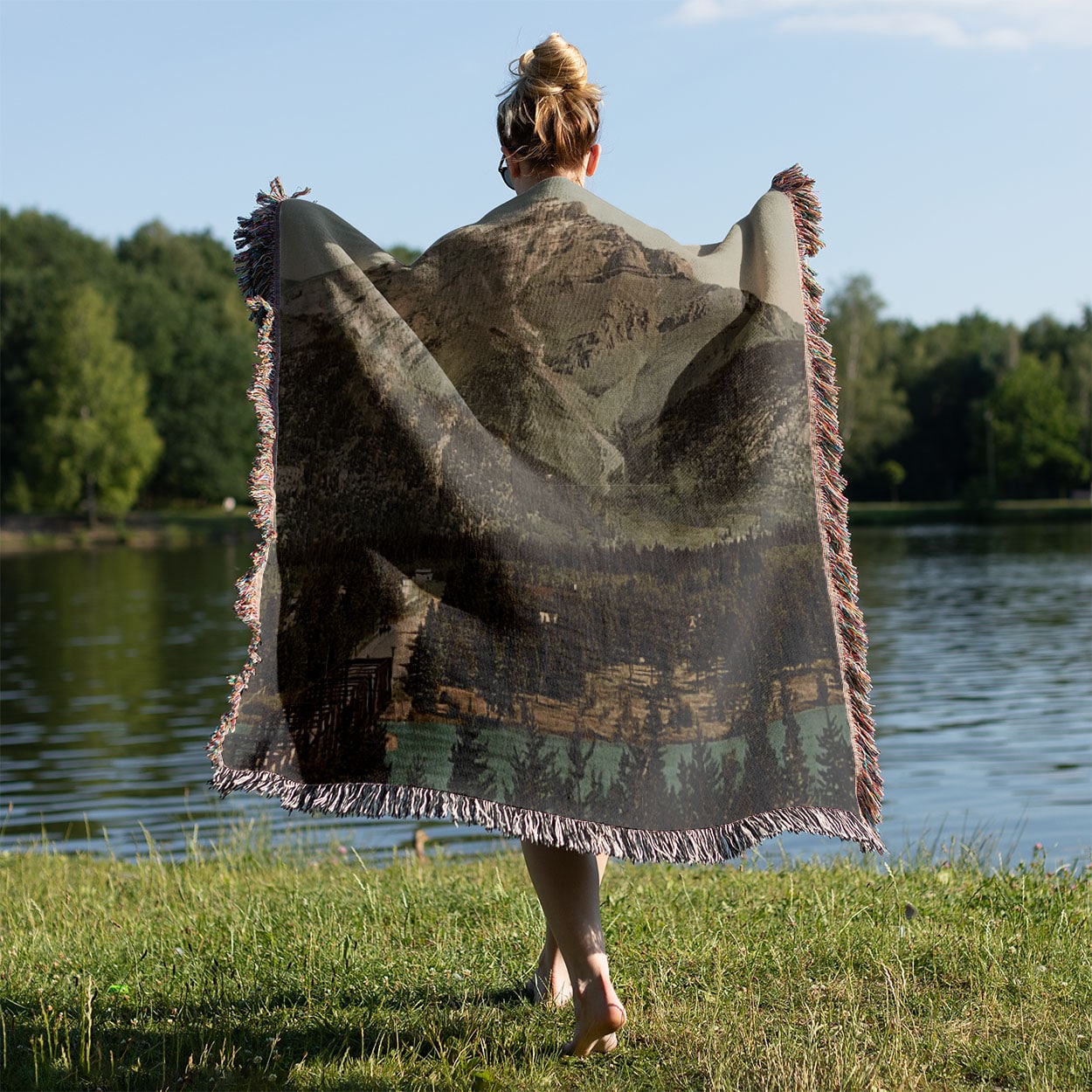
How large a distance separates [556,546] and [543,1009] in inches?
43.8

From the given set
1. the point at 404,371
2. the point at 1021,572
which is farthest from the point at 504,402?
the point at 1021,572

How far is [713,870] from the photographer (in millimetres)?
5059

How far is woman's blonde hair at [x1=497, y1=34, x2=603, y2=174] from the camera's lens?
3059 mm

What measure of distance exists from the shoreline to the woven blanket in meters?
46.0

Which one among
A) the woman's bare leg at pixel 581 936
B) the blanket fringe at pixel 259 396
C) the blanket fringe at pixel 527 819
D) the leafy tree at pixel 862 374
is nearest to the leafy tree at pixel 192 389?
the leafy tree at pixel 862 374

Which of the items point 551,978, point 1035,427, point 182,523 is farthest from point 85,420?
point 551,978

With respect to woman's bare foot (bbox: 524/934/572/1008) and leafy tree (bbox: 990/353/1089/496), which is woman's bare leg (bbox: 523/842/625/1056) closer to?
woman's bare foot (bbox: 524/934/572/1008)

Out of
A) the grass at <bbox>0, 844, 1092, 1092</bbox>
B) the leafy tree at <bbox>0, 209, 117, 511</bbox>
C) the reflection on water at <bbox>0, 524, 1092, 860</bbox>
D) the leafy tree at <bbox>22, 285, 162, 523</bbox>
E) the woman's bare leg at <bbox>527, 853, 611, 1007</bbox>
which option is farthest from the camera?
the leafy tree at <bbox>0, 209, 117, 511</bbox>

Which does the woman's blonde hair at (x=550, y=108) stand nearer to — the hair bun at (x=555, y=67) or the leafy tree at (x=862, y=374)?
the hair bun at (x=555, y=67)

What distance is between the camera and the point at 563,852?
2.96m

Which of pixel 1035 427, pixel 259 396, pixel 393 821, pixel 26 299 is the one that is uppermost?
pixel 26 299

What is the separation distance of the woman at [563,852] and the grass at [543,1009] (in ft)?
0.32

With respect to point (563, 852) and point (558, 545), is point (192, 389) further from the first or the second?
point (563, 852)

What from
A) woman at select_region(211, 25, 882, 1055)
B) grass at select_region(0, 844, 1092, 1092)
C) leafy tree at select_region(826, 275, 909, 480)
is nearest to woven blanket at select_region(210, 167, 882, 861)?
woman at select_region(211, 25, 882, 1055)
